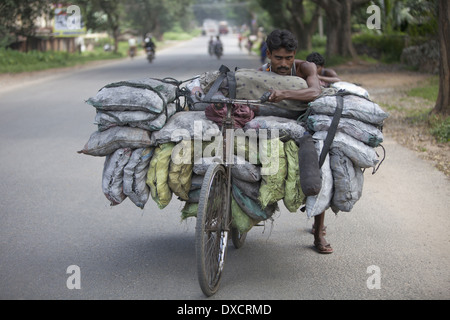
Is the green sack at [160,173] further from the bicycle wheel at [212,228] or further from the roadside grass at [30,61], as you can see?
the roadside grass at [30,61]

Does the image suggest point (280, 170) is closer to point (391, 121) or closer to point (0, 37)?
point (391, 121)

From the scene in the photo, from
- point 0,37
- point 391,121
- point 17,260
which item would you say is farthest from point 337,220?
point 0,37

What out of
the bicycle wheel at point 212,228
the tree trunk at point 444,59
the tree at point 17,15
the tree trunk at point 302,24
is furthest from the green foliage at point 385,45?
the bicycle wheel at point 212,228

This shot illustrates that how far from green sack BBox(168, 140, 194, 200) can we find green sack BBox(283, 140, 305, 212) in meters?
0.72

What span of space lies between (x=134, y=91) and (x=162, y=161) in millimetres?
556

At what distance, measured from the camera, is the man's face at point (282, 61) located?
4844mm

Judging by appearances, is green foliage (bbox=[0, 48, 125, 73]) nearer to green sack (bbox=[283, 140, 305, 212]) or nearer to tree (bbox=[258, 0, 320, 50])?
tree (bbox=[258, 0, 320, 50])

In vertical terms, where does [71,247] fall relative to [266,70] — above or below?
below

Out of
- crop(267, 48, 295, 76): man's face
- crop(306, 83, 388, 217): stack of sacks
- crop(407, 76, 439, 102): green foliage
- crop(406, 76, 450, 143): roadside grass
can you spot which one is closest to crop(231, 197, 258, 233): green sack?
crop(306, 83, 388, 217): stack of sacks

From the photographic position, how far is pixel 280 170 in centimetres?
461

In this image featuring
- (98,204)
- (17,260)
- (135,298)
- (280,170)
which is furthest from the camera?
(98,204)

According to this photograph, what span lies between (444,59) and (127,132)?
9430 millimetres

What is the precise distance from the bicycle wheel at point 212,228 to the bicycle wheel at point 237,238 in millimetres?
461

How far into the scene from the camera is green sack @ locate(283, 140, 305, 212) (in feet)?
15.1
